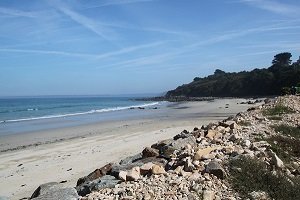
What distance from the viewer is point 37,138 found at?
27578 millimetres

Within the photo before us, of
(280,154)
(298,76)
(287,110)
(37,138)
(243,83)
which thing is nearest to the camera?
(280,154)

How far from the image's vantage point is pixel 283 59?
360ft

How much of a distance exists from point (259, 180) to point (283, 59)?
357 ft

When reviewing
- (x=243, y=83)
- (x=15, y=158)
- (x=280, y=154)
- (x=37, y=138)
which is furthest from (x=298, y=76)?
(x=280, y=154)

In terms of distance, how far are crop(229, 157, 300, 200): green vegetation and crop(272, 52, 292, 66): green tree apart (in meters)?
107

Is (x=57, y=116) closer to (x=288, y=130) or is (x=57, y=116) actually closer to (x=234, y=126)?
(x=234, y=126)

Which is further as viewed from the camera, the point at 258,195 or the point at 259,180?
the point at 259,180

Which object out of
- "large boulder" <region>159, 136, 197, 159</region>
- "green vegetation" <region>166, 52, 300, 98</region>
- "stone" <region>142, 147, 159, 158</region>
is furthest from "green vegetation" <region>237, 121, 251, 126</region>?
"green vegetation" <region>166, 52, 300, 98</region>

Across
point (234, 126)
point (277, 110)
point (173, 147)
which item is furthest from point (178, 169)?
point (277, 110)

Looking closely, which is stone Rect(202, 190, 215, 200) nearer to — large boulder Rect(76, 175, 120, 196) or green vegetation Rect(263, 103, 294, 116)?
large boulder Rect(76, 175, 120, 196)

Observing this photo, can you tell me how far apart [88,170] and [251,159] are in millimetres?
7726

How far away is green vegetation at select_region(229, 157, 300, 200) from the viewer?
703 cm

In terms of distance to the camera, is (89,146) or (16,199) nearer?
(16,199)

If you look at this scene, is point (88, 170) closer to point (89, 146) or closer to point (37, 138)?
point (89, 146)
